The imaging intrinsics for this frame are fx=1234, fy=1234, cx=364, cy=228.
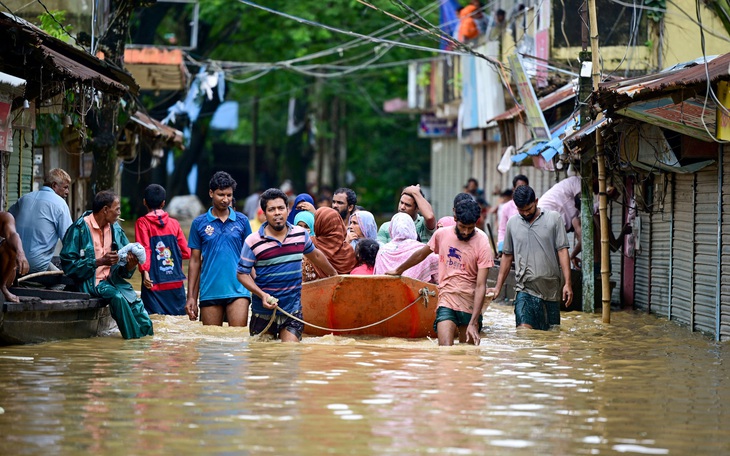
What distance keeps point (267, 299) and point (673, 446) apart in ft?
13.8

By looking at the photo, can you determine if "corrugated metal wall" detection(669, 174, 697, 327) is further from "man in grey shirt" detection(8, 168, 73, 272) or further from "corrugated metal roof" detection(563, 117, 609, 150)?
"man in grey shirt" detection(8, 168, 73, 272)

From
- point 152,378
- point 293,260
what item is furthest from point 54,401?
point 293,260

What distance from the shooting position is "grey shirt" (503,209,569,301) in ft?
41.0

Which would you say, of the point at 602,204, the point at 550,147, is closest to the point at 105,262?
the point at 602,204

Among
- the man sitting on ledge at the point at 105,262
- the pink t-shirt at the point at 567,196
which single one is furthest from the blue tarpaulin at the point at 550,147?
the man sitting on ledge at the point at 105,262

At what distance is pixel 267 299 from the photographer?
10516 millimetres

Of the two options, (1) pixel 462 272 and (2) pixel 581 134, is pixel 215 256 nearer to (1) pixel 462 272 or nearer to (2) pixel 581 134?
(1) pixel 462 272

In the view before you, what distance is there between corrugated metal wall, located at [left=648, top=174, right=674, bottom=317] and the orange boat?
13.4 ft

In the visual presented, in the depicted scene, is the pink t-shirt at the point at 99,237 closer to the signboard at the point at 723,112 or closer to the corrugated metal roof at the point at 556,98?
the signboard at the point at 723,112

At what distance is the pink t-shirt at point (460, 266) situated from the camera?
→ 11112 mm

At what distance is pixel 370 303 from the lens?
12.6 metres

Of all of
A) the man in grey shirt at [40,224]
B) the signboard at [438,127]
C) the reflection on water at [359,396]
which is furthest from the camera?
the signboard at [438,127]

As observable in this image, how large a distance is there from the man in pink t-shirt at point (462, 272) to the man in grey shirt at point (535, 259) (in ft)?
4.05

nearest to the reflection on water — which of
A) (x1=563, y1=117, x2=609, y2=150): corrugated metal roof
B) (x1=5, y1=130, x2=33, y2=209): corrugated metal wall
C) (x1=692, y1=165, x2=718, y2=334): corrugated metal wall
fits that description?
(x1=692, y1=165, x2=718, y2=334): corrugated metal wall
